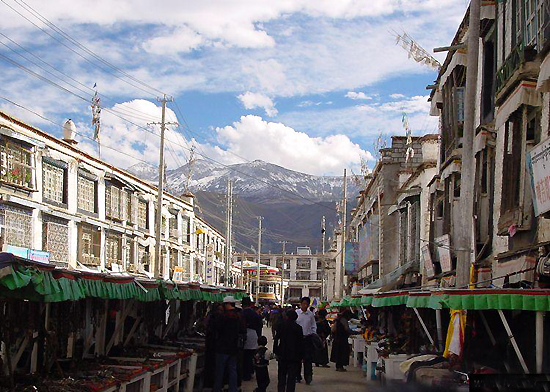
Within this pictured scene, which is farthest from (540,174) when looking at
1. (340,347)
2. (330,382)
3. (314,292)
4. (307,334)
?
(314,292)

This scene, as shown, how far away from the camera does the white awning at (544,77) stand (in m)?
11.8

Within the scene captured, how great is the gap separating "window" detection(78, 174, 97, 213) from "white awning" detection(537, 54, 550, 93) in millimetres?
25741

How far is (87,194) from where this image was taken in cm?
3588

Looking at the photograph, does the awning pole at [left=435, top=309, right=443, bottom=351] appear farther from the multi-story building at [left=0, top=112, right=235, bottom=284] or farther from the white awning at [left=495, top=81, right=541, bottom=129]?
the multi-story building at [left=0, top=112, right=235, bottom=284]

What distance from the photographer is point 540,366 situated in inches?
382

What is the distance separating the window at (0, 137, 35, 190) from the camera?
27562 mm

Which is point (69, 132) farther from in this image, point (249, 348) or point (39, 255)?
point (249, 348)

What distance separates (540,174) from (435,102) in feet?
47.3

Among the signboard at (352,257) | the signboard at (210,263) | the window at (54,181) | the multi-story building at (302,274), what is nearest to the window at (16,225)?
the window at (54,181)

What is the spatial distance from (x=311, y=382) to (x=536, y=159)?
9.15 m

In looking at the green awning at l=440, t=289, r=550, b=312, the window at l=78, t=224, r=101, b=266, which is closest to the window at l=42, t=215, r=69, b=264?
the window at l=78, t=224, r=101, b=266

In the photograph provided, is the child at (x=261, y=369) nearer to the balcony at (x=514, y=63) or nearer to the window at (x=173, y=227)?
the balcony at (x=514, y=63)

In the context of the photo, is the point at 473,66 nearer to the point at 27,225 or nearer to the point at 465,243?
the point at 465,243

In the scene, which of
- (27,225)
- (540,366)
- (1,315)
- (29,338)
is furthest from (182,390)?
(27,225)
